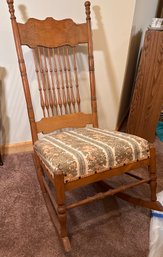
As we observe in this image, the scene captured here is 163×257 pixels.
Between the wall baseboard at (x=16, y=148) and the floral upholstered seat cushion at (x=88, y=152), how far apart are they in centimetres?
61

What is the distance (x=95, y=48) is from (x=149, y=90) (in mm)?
457

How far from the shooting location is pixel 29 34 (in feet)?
3.26

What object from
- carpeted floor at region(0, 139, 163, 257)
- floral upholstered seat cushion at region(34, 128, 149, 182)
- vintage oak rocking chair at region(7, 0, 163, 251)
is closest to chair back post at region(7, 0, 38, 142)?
vintage oak rocking chair at region(7, 0, 163, 251)

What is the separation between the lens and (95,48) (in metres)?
1.35

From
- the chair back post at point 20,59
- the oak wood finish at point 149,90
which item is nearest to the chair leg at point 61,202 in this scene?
the chair back post at point 20,59

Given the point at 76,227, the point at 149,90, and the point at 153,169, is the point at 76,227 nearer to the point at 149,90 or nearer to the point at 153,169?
the point at 153,169

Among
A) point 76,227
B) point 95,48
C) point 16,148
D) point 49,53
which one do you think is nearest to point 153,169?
point 76,227

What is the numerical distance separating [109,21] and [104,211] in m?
1.04

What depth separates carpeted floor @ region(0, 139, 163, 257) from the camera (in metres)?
0.88

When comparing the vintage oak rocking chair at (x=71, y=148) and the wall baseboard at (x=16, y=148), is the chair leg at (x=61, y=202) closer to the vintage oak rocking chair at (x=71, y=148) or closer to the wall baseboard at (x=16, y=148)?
the vintage oak rocking chair at (x=71, y=148)

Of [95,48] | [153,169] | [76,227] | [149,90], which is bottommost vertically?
[76,227]

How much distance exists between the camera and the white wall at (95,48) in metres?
1.17

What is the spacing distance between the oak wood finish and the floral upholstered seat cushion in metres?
0.66

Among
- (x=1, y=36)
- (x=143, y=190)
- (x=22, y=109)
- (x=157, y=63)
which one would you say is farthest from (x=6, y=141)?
(x=157, y=63)
